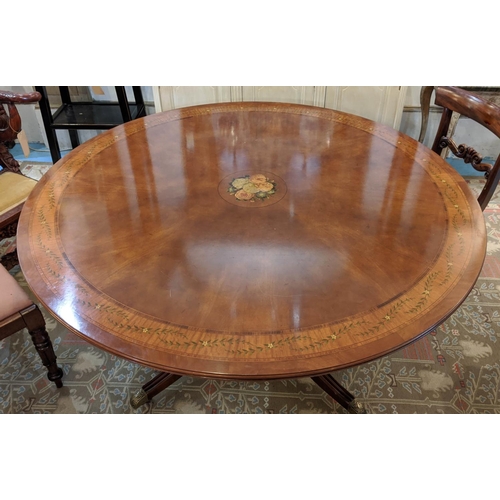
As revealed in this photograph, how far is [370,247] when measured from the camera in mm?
1137

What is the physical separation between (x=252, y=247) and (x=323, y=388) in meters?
0.66

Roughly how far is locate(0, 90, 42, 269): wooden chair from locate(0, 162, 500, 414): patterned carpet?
479 mm

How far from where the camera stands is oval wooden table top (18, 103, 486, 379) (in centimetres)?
94

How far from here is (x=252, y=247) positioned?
1144 mm

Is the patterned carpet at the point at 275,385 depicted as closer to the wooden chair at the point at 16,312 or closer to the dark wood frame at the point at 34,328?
the dark wood frame at the point at 34,328

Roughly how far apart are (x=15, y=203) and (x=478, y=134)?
262 cm

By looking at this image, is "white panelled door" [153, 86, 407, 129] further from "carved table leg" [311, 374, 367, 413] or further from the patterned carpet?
"carved table leg" [311, 374, 367, 413]

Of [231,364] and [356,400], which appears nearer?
[231,364]

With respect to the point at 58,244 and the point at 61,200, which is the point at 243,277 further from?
the point at 61,200

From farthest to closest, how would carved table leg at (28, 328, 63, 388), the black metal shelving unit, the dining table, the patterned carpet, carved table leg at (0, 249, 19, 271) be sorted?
the black metal shelving unit
carved table leg at (0, 249, 19, 271)
the patterned carpet
carved table leg at (28, 328, 63, 388)
the dining table

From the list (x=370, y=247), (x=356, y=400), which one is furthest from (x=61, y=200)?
(x=356, y=400)

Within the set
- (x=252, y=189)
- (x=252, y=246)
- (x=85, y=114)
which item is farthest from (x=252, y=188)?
(x=85, y=114)

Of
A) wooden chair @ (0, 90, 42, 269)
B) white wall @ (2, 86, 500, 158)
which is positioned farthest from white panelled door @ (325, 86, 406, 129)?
wooden chair @ (0, 90, 42, 269)

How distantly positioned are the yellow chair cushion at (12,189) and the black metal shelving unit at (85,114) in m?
0.62
